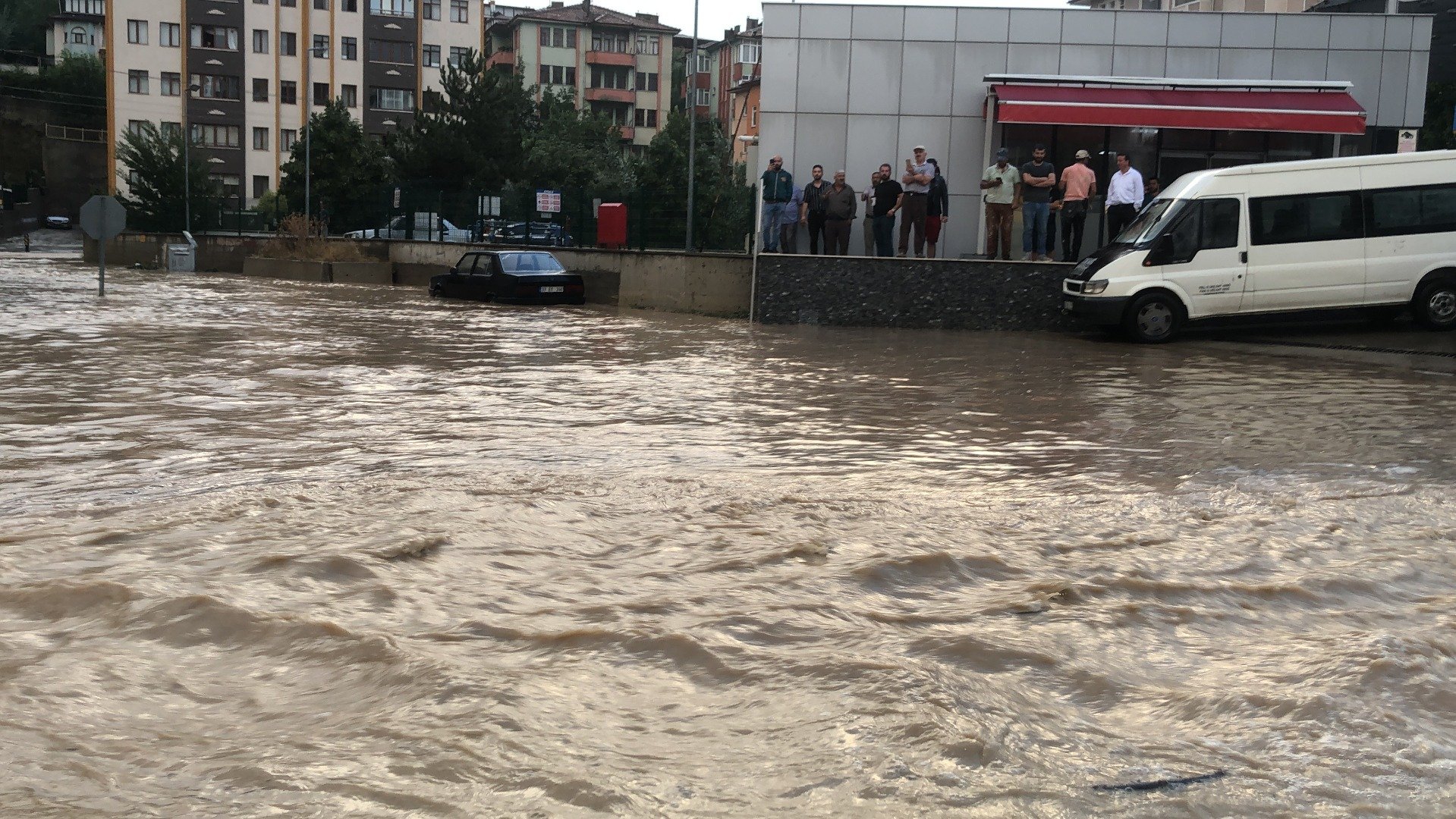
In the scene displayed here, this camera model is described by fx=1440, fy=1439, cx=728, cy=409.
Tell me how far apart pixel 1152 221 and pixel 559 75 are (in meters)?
93.7

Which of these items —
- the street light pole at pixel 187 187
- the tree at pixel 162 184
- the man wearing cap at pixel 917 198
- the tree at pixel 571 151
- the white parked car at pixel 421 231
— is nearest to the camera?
the man wearing cap at pixel 917 198

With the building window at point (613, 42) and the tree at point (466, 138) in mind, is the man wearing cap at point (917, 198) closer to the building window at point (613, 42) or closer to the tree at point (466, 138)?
the tree at point (466, 138)

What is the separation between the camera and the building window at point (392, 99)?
90.2 metres

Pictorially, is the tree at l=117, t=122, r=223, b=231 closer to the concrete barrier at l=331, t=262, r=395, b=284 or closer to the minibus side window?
the concrete barrier at l=331, t=262, r=395, b=284

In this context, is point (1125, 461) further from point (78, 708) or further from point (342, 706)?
point (78, 708)

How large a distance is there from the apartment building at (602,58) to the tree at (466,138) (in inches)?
1581

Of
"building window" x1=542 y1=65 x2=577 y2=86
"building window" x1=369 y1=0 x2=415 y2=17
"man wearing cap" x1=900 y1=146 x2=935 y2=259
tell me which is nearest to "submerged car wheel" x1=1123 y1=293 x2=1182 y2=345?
"man wearing cap" x1=900 y1=146 x2=935 y2=259

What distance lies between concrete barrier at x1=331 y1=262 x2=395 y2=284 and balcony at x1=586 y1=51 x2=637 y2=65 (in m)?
72.9

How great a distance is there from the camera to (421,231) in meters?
38.2

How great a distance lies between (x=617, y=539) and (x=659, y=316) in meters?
18.9

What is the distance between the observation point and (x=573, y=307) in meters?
28.6

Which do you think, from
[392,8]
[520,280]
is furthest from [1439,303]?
[392,8]

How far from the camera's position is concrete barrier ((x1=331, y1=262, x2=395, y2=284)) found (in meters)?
38.2

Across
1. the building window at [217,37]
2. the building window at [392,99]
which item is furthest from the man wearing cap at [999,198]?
the building window at [217,37]
